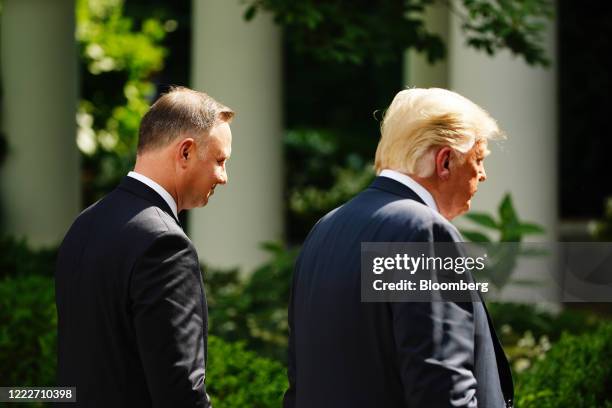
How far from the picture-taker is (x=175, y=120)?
3.31 metres

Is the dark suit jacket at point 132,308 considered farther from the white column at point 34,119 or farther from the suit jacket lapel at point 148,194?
the white column at point 34,119

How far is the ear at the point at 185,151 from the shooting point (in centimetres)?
329

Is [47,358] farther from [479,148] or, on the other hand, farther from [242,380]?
[479,148]

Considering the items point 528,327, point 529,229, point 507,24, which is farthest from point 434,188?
point 528,327

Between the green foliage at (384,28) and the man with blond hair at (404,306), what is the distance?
369 centimetres

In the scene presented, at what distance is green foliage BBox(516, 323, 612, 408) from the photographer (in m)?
4.83

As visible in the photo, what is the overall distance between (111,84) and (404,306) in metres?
13.3

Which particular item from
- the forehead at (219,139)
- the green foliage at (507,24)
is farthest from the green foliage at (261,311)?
the forehead at (219,139)

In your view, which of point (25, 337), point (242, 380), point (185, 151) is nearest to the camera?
point (185, 151)

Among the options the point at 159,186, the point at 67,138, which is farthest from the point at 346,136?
the point at 159,186

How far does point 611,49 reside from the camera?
19.7 metres

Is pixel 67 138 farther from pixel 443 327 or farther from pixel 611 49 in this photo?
pixel 611 49

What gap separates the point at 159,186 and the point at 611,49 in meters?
17.6

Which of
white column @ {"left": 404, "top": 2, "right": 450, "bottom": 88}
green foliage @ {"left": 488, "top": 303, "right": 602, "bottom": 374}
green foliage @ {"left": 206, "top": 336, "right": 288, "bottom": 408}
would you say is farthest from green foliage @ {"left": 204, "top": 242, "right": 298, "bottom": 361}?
white column @ {"left": 404, "top": 2, "right": 450, "bottom": 88}
